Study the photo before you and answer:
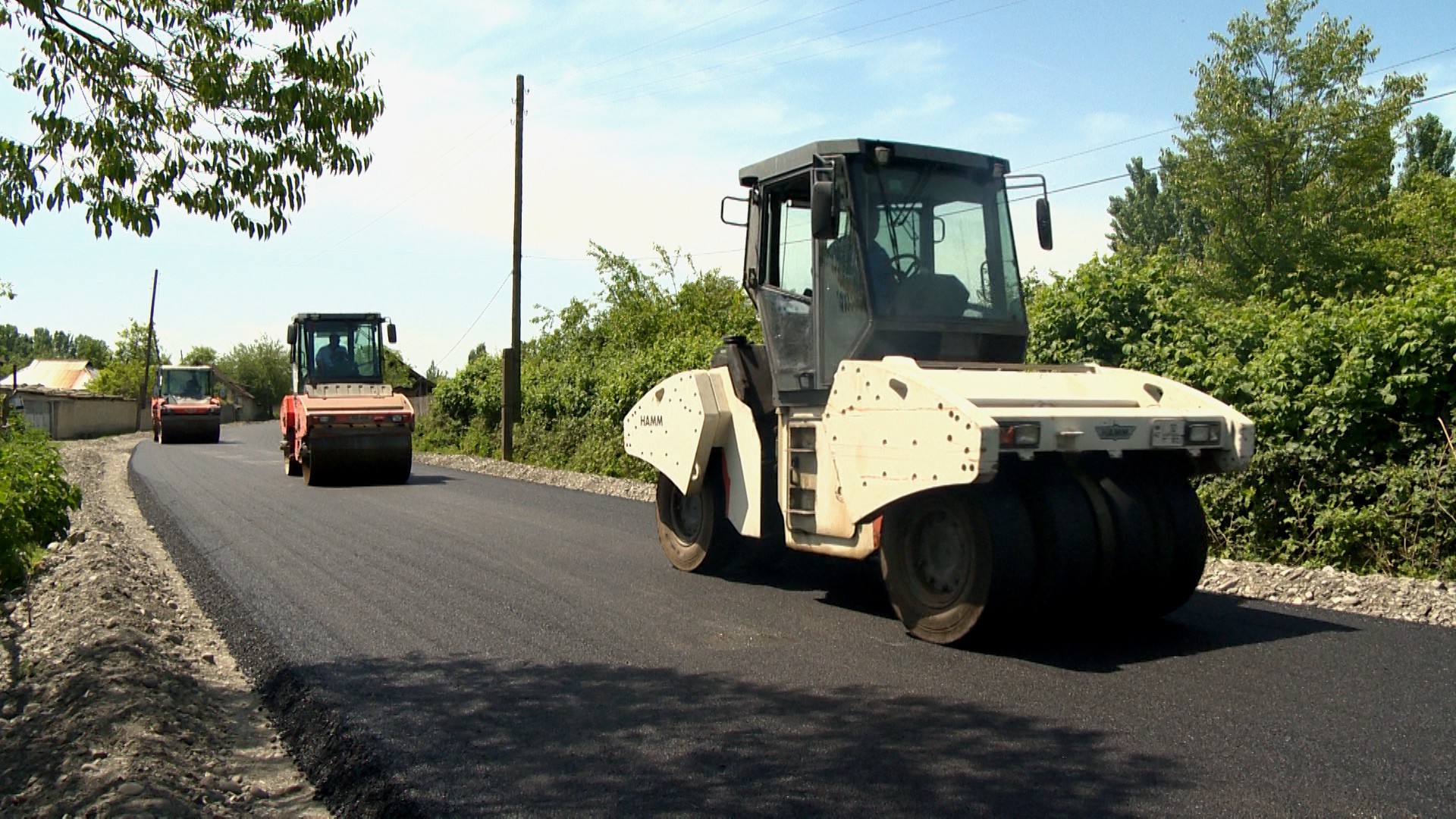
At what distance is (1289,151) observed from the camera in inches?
1200

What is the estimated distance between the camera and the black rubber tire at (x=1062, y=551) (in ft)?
19.5

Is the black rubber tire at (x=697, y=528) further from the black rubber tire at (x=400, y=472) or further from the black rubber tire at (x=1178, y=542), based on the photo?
the black rubber tire at (x=400, y=472)

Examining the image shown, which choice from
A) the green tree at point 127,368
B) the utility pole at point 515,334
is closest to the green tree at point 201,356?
the green tree at point 127,368

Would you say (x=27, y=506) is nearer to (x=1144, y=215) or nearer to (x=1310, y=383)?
(x=1310, y=383)

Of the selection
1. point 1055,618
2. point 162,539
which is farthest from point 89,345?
point 1055,618

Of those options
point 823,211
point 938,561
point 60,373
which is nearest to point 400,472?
point 823,211

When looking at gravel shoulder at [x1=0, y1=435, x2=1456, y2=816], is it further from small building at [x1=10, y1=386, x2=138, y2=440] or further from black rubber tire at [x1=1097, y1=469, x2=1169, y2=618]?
small building at [x1=10, y1=386, x2=138, y2=440]

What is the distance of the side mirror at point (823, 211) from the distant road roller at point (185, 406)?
33874 mm

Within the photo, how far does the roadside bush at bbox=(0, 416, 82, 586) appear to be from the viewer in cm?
841

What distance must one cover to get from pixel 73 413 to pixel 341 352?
34.2 m

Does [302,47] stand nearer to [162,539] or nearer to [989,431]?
[989,431]

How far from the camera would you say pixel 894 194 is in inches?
290

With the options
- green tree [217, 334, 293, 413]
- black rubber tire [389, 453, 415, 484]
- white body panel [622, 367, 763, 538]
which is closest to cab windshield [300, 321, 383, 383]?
black rubber tire [389, 453, 415, 484]

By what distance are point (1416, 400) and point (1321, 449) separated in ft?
2.55
